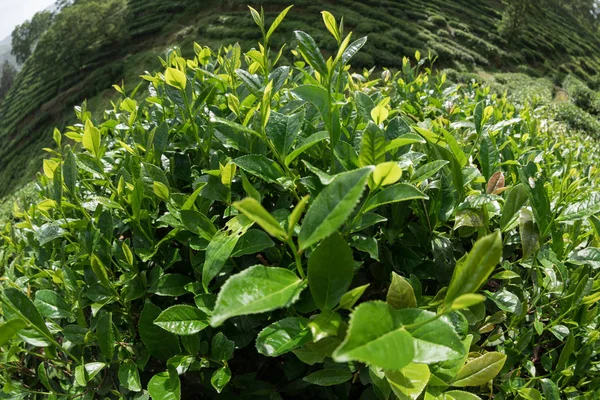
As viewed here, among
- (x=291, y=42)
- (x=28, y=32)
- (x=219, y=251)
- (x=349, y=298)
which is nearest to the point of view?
(x=349, y=298)

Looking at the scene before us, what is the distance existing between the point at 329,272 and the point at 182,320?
279 millimetres

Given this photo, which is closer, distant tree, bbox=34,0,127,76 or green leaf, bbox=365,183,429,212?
green leaf, bbox=365,183,429,212

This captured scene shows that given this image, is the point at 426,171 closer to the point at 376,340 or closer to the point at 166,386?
the point at 376,340

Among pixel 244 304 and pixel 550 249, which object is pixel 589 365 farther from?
pixel 244 304

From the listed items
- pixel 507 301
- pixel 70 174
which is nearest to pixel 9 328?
pixel 70 174

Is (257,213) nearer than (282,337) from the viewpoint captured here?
Yes

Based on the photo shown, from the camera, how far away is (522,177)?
0.72 m

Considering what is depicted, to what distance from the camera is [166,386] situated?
623 mm

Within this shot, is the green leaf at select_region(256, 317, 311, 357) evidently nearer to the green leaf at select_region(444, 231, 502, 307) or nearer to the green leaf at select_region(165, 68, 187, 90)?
the green leaf at select_region(444, 231, 502, 307)

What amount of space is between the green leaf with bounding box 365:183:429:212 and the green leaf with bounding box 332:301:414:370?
0.23m

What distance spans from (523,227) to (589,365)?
350mm

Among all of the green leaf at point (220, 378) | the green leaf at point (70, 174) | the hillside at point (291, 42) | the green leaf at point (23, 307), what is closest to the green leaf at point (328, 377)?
the green leaf at point (220, 378)

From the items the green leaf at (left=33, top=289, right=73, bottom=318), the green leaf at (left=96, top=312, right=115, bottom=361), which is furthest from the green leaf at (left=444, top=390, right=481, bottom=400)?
the green leaf at (left=33, top=289, right=73, bottom=318)

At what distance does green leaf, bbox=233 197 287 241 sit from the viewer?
1.23ft
